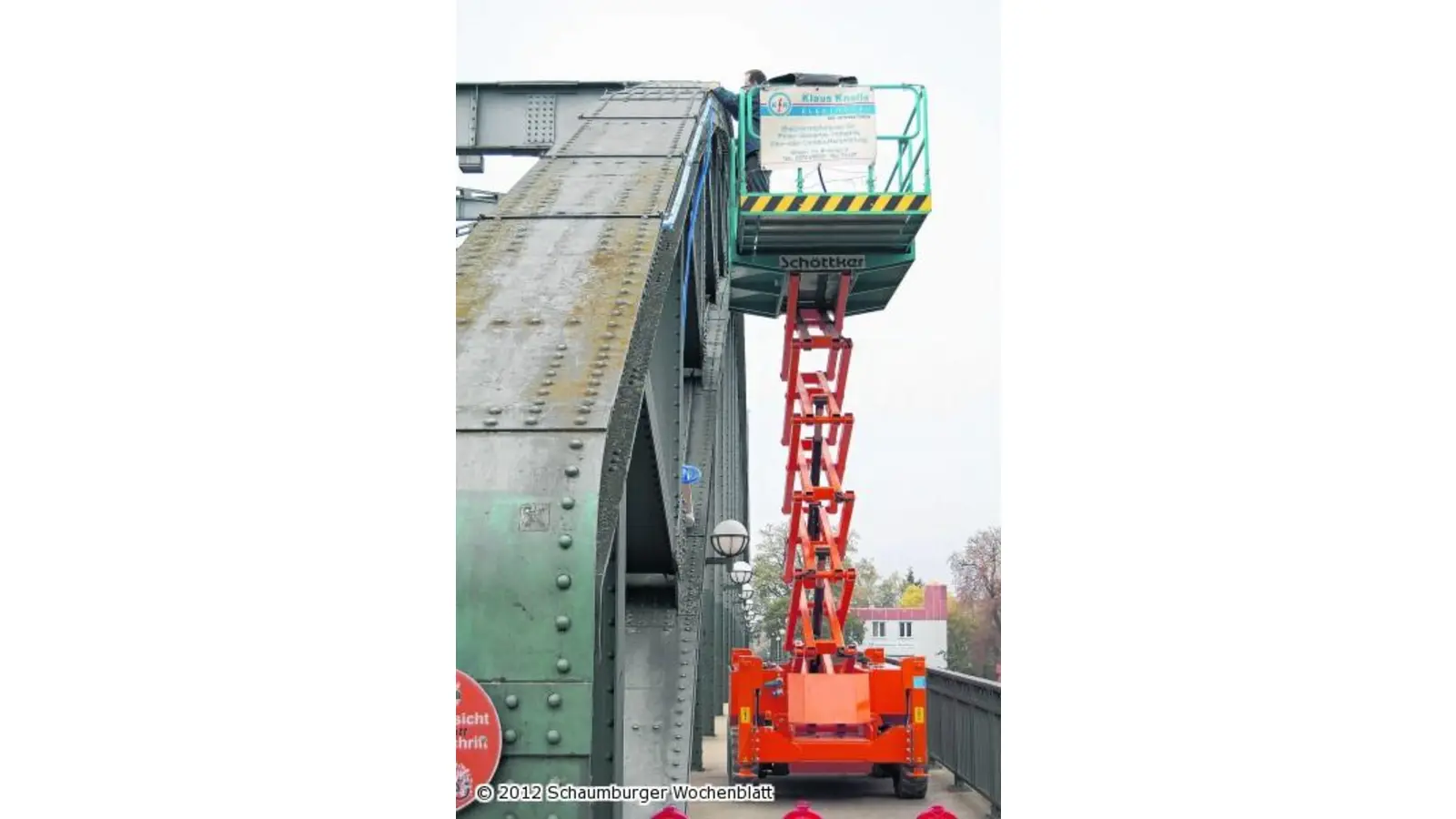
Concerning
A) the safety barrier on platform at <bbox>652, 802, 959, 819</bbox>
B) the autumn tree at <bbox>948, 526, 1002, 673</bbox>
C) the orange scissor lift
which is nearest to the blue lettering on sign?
the orange scissor lift

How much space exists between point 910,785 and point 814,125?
6751 millimetres

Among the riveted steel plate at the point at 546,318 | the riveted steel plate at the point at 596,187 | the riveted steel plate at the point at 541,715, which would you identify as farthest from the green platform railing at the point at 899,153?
the riveted steel plate at the point at 541,715

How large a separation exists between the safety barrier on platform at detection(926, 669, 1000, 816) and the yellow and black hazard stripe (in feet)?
11.1

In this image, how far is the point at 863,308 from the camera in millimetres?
11719

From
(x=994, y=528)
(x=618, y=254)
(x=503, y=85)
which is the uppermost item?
(x=503, y=85)

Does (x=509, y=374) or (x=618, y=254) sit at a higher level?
(x=618, y=254)

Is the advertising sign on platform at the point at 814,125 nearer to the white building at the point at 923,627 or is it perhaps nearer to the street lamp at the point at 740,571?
the white building at the point at 923,627

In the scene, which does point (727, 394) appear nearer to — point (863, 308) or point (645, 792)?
point (863, 308)

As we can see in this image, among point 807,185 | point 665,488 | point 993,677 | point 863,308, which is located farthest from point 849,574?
point 993,677

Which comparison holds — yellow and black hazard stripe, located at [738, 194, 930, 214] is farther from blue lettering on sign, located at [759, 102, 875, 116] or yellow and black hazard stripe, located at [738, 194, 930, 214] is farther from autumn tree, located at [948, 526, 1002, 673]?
autumn tree, located at [948, 526, 1002, 673]

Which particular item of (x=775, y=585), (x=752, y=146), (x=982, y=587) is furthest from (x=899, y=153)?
(x=775, y=585)

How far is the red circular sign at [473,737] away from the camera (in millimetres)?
3971

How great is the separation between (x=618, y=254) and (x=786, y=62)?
3.41ft

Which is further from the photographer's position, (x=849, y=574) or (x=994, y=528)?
(x=849, y=574)
